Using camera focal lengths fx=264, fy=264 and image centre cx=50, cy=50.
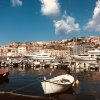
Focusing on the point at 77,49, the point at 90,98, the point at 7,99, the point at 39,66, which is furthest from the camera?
the point at 77,49

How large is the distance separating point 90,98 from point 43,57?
294 ft

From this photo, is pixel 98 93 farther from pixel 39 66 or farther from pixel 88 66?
pixel 39 66

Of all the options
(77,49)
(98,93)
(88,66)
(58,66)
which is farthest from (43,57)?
(98,93)

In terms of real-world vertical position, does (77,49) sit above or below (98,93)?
above

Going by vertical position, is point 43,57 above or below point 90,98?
above

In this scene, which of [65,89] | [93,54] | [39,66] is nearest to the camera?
[65,89]

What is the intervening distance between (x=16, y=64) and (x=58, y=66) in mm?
20340

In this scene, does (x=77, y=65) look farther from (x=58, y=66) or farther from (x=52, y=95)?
(x=52, y=95)

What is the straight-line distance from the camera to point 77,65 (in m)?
91.7

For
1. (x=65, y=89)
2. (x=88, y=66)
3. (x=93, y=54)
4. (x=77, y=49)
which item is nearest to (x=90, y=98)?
(x=65, y=89)

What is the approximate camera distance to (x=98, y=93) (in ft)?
126

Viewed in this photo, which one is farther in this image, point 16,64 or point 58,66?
point 16,64

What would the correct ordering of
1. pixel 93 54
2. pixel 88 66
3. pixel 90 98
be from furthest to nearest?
pixel 93 54 → pixel 88 66 → pixel 90 98

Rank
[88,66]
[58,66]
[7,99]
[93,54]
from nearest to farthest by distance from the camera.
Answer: [7,99] → [88,66] → [58,66] → [93,54]
